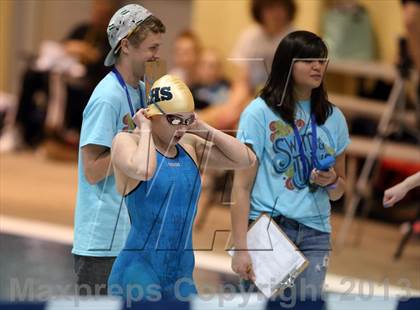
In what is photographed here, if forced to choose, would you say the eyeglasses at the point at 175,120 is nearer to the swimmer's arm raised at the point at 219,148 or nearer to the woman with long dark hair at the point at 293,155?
the swimmer's arm raised at the point at 219,148

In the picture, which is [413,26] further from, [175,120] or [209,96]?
[175,120]

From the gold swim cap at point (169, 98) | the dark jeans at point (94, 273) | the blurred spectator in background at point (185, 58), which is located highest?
the gold swim cap at point (169, 98)

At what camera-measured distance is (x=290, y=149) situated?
4.13 metres

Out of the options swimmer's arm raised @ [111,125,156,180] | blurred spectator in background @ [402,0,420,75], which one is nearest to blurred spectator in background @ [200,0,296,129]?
swimmer's arm raised @ [111,125,156,180]

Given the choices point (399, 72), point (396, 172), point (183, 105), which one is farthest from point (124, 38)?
point (396, 172)

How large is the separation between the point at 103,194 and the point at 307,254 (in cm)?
82

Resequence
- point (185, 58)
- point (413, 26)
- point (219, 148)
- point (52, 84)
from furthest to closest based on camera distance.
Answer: point (52, 84)
point (413, 26)
point (185, 58)
point (219, 148)

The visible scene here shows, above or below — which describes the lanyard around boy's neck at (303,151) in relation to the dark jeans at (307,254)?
above

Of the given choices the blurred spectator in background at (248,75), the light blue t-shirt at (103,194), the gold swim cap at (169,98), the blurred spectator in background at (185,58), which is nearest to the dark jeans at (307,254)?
the blurred spectator in background at (248,75)

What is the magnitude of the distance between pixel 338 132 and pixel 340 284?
4.49 ft

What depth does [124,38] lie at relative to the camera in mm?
3873

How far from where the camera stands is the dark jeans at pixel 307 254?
13.7ft

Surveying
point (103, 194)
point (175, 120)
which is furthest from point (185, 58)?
point (175, 120)

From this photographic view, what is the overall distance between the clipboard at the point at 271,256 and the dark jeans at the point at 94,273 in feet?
1.64
